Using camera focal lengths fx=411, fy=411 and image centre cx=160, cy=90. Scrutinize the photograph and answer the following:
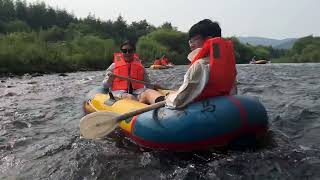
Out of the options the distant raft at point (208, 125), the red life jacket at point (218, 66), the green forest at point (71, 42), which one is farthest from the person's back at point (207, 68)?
the green forest at point (71, 42)

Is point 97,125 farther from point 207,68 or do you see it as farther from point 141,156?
point 207,68

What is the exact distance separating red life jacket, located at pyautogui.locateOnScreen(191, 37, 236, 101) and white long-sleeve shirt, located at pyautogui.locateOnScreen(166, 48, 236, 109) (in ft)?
0.18

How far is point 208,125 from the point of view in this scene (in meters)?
4.25

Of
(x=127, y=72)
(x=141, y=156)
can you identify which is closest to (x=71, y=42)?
(x=127, y=72)

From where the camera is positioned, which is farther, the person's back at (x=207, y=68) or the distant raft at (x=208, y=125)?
the person's back at (x=207, y=68)

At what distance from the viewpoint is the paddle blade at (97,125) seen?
16.3ft

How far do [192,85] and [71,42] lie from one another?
103ft

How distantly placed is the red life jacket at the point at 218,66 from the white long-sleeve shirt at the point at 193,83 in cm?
5

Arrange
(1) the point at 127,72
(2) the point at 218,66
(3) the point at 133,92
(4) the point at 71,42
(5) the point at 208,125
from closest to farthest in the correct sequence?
(5) the point at 208,125
(2) the point at 218,66
(3) the point at 133,92
(1) the point at 127,72
(4) the point at 71,42

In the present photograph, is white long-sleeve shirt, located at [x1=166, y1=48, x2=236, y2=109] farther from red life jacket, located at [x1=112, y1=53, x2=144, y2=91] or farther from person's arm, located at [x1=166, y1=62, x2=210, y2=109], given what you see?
red life jacket, located at [x1=112, y1=53, x2=144, y2=91]

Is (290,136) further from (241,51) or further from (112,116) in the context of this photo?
(241,51)

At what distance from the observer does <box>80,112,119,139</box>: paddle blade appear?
16.3ft

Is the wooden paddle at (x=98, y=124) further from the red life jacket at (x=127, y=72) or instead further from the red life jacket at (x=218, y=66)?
the red life jacket at (x=127, y=72)

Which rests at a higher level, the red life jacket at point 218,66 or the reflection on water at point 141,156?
the red life jacket at point 218,66
